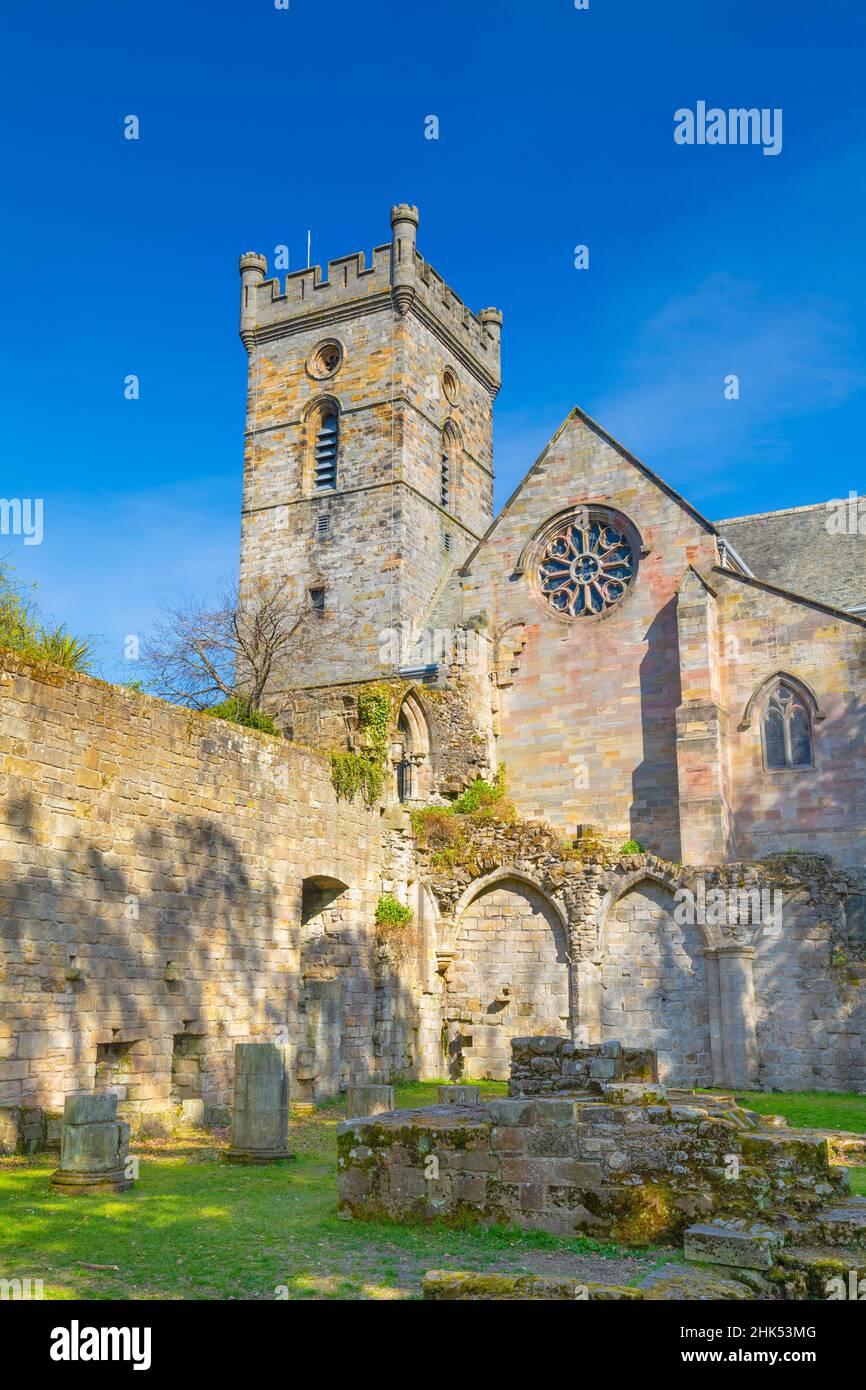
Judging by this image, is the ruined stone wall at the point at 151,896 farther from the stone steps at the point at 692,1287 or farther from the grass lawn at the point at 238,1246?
the stone steps at the point at 692,1287

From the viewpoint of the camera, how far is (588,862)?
21.5 metres

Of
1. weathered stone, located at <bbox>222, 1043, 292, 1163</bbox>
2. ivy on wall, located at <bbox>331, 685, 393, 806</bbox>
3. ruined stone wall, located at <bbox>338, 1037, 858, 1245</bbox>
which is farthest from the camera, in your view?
ivy on wall, located at <bbox>331, 685, 393, 806</bbox>

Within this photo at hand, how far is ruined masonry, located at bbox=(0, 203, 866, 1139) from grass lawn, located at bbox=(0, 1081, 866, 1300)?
0.60m

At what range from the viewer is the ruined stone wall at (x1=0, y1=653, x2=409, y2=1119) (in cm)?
1240

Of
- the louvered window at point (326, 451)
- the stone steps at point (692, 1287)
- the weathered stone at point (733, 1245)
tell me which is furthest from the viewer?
the louvered window at point (326, 451)

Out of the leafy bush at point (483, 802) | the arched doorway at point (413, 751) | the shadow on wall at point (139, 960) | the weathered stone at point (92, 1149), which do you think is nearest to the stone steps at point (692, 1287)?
the weathered stone at point (92, 1149)

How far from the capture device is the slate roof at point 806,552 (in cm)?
2677

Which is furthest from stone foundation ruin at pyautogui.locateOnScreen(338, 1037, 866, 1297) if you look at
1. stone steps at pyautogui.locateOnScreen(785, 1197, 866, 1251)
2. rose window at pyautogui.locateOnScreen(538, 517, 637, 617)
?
rose window at pyautogui.locateOnScreen(538, 517, 637, 617)

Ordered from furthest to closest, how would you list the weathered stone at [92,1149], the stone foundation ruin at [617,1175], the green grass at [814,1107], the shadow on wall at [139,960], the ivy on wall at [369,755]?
1. the ivy on wall at [369,755]
2. the green grass at [814,1107]
3. the shadow on wall at [139,960]
4. the weathered stone at [92,1149]
5. the stone foundation ruin at [617,1175]

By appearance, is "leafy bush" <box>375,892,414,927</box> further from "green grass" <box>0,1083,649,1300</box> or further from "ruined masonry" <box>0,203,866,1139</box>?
"green grass" <box>0,1083,649,1300</box>

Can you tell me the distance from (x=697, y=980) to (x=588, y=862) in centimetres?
287

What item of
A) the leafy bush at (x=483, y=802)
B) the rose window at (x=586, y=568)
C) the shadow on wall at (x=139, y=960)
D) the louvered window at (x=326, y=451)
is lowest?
the shadow on wall at (x=139, y=960)

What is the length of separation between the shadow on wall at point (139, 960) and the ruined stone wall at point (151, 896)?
2cm

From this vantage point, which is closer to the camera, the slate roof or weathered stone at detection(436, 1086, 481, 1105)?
weathered stone at detection(436, 1086, 481, 1105)
